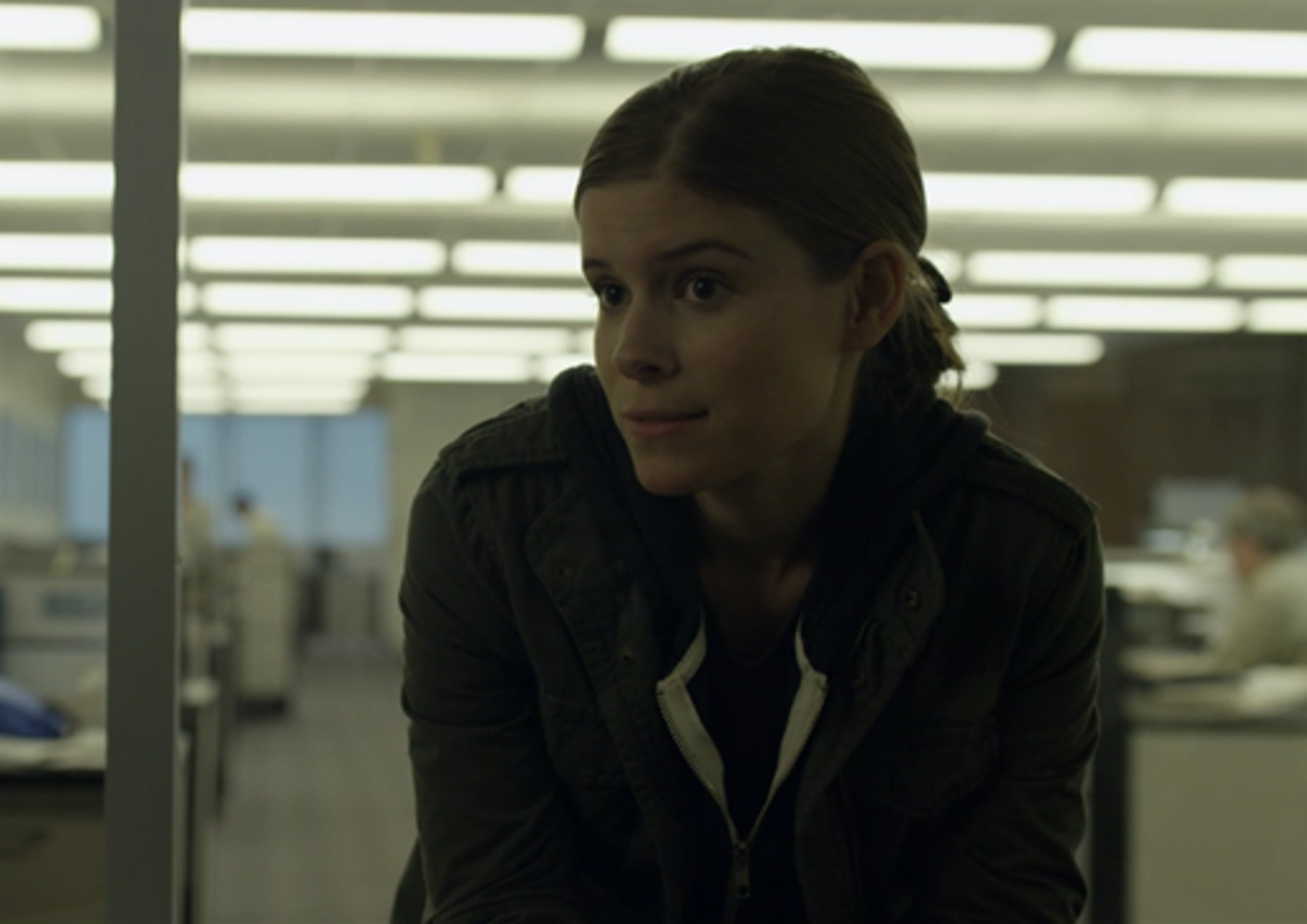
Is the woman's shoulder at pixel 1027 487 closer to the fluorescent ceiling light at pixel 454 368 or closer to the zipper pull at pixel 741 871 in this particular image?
the zipper pull at pixel 741 871

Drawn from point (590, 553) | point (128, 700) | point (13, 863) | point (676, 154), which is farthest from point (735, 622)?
point (13, 863)

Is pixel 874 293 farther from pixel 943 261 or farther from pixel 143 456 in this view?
pixel 143 456

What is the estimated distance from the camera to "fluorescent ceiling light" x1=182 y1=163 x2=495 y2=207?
199 inches

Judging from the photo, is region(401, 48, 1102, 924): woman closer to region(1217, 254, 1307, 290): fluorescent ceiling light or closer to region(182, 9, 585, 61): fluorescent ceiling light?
region(182, 9, 585, 61): fluorescent ceiling light

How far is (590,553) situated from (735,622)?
0.14m

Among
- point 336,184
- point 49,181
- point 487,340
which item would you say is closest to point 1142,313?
point 487,340

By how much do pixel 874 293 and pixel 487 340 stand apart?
6167mm

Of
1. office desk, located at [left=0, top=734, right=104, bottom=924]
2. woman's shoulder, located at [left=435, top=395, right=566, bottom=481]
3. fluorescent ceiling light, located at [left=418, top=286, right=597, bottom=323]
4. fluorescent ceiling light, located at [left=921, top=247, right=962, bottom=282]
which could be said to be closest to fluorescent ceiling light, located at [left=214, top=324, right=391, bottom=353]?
fluorescent ceiling light, located at [left=418, top=286, right=597, bottom=323]

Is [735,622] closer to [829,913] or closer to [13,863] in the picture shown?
[829,913]

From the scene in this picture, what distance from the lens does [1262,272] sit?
282 inches

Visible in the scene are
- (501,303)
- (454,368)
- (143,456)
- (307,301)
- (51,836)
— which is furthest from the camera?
(307,301)

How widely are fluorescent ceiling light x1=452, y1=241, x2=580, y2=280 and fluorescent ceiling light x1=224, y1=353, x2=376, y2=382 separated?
2342mm

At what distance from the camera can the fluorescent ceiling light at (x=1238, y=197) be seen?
5402 mm

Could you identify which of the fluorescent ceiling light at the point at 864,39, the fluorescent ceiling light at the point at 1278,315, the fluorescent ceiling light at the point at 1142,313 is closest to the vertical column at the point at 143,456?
the fluorescent ceiling light at the point at 864,39
